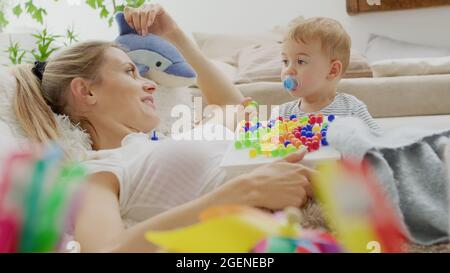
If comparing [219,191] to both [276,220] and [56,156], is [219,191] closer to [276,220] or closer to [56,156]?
[276,220]

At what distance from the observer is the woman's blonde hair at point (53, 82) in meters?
0.72

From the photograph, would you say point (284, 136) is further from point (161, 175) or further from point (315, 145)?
point (161, 175)

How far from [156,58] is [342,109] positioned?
324 millimetres

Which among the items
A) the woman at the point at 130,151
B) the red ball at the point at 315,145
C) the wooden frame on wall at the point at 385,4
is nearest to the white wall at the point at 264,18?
the wooden frame on wall at the point at 385,4

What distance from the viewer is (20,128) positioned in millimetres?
711

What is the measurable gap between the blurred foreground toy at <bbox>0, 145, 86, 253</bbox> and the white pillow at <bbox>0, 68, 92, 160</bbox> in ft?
0.13

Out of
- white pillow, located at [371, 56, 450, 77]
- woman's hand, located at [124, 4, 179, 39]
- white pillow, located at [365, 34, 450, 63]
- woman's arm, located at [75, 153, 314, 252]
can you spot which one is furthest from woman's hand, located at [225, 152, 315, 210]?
white pillow, located at [365, 34, 450, 63]

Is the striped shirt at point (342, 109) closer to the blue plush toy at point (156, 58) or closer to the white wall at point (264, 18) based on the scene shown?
the blue plush toy at point (156, 58)

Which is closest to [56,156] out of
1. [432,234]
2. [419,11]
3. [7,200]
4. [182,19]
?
[7,200]

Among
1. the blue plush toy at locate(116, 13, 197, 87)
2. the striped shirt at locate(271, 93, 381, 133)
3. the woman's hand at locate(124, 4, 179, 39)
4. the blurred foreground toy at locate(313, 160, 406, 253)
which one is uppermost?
the woman's hand at locate(124, 4, 179, 39)

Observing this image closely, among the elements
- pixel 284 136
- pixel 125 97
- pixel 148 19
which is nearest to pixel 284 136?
pixel 284 136

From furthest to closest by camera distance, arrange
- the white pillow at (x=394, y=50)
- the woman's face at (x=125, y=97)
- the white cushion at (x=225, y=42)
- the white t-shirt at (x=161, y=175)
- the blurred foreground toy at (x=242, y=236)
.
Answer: the white cushion at (x=225, y=42) → the white pillow at (x=394, y=50) → the woman's face at (x=125, y=97) → the white t-shirt at (x=161, y=175) → the blurred foreground toy at (x=242, y=236)

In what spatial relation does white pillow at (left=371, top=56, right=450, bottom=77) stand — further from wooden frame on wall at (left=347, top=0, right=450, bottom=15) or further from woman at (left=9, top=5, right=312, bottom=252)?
wooden frame on wall at (left=347, top=0, right=450, bottom=15)

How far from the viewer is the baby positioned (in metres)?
0.67
